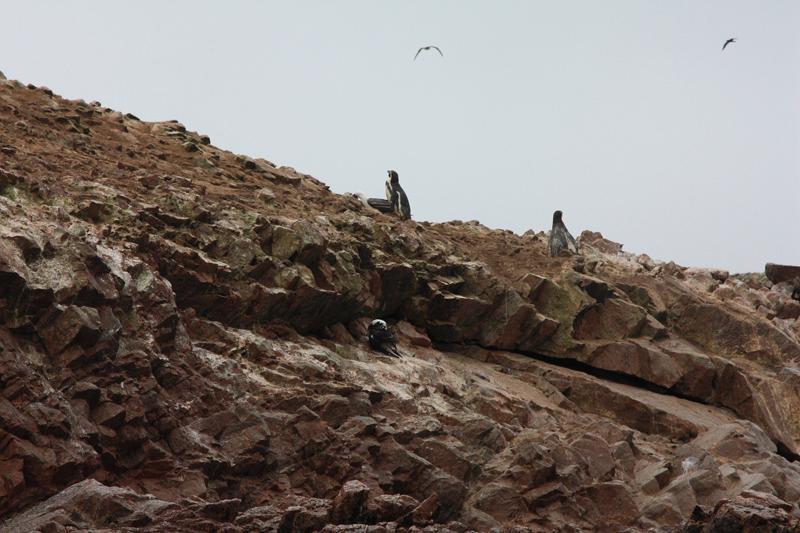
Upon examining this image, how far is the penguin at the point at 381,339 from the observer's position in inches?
774

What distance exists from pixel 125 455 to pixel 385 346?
297 inches

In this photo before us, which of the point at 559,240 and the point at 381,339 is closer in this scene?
the point at 381,339

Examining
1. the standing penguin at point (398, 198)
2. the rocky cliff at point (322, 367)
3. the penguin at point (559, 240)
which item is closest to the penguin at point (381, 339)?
the rocky cliff at point (322, 367)

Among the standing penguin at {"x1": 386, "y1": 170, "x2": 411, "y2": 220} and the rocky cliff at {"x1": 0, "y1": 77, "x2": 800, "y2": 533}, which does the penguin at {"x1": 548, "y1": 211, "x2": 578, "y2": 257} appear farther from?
the standing penguin at {"x1": 386, "y1": 170, "x2": 411, "y2": 220}

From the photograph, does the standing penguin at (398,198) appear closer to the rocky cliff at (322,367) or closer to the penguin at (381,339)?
the rocky cliff at (322,367)

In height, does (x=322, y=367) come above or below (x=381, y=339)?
below

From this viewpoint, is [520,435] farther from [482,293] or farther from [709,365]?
[709,365]

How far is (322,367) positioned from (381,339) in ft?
9.56

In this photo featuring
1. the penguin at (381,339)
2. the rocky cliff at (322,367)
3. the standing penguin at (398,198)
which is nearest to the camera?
the rocky cliff at (322,367)

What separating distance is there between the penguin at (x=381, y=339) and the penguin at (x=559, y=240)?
28.7 feet

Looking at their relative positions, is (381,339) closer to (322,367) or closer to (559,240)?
(322,367)

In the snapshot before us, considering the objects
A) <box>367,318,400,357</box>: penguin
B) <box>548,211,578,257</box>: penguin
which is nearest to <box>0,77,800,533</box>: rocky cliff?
<box>367,318,400,357</box>: penguin

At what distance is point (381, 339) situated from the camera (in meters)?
19.7

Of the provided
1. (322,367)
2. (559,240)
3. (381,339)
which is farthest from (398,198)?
(322,367)
